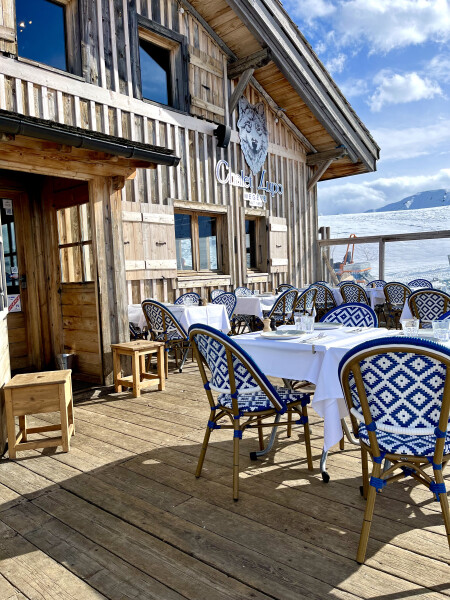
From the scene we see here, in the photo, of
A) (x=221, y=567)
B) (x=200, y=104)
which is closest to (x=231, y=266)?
(x=200, y=104)

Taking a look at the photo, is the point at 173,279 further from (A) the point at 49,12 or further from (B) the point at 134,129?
(A) the point at 49,12

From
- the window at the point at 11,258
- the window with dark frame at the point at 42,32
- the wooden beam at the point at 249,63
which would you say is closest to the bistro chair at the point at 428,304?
the window at the point at 11,258

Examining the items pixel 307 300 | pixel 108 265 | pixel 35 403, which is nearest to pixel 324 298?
pixel 307 300

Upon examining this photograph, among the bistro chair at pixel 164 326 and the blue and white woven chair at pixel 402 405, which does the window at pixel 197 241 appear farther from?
the blue and white woven chair at pixel 402 405

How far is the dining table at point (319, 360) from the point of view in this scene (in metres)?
2.28

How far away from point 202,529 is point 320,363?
0.97m

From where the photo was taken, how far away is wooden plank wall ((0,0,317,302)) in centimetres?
541

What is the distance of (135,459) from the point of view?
2781 millimetres

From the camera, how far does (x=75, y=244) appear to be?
4.90 meters

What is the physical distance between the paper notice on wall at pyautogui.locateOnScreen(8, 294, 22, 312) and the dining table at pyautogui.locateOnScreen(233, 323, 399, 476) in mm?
3862

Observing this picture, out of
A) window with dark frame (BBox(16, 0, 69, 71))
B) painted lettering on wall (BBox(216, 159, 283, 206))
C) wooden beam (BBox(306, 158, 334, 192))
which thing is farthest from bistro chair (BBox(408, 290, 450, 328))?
wooden beam (BBox(306, 158, 334, 192))

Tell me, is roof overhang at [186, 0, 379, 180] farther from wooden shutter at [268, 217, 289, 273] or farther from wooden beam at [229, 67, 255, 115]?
wooden shutter at [268, 217, 289, 273]

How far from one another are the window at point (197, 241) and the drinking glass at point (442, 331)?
5.48m

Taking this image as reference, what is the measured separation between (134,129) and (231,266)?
2.86 metres
